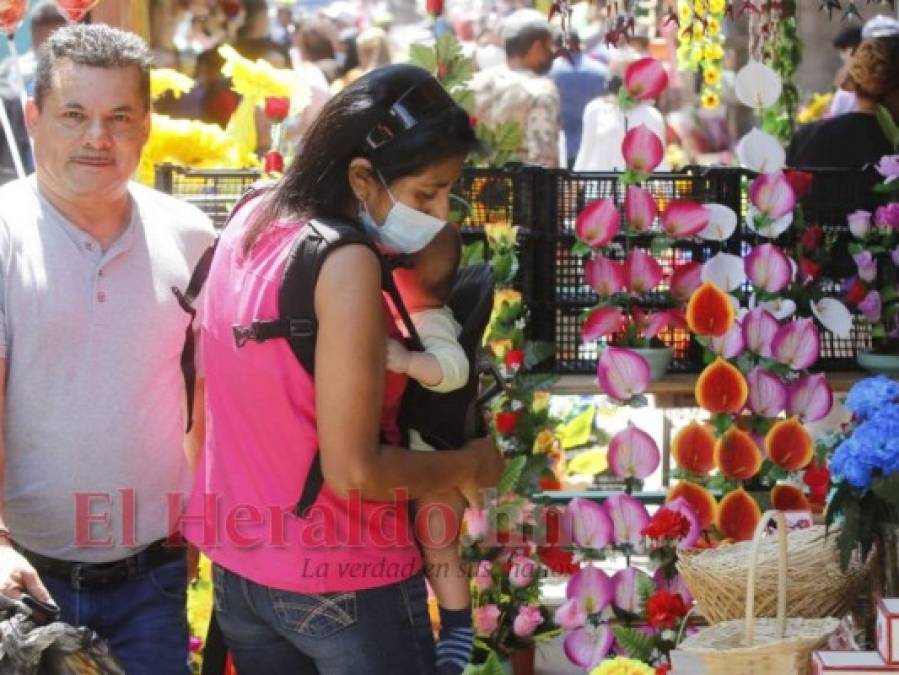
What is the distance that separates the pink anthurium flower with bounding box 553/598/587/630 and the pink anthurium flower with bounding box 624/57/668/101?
125 cm

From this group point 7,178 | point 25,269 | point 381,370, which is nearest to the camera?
point 381,370

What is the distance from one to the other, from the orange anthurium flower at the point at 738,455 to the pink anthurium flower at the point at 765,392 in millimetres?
81

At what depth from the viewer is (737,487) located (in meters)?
3.87

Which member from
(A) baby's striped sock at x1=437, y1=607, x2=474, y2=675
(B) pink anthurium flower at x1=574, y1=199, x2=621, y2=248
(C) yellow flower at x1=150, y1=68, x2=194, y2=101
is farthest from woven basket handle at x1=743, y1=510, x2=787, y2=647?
(C) yellow flower at x1=150, y1=68, x2=194, y2=101

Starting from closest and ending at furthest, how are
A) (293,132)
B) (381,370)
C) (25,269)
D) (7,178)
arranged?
(381,370), (25,269), (7,178), (293,132)

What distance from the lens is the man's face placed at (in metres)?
2.55

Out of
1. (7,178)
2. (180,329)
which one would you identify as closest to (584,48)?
(7,178)

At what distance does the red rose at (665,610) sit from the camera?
3.59 metres

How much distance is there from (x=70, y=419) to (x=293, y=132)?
5292 mm

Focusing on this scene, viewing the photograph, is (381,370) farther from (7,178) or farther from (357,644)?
(7,178)

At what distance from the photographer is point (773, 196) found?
3.97m

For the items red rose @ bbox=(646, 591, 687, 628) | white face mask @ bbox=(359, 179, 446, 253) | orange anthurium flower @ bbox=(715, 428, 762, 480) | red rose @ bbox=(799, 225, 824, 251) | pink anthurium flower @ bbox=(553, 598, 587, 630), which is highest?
red rose @ bbox=(799, 225, 824, 251)

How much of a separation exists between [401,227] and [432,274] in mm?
199

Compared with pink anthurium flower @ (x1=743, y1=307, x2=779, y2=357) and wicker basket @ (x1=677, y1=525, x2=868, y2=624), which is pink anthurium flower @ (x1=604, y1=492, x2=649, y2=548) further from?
wicker basket @ (x1=677, y1=525, x2=868, y2=624)
